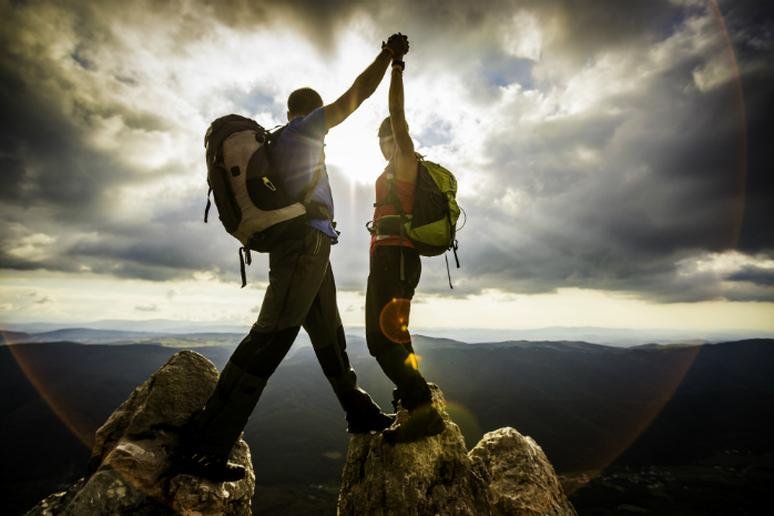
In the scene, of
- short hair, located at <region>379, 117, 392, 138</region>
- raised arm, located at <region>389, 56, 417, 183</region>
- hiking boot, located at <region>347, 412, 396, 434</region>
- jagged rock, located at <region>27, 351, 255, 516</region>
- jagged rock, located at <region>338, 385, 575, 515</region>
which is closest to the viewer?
jagged rock, located at <region>27, 351, 255, 516</region>

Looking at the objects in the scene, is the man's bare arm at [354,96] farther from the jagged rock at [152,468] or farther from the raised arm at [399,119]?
the jagged rock at [152,468]

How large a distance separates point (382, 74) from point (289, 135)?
109 cm

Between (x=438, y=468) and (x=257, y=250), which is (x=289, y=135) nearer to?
(x=257, y=250)

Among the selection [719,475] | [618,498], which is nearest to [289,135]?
[618,498]

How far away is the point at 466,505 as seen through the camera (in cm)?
408

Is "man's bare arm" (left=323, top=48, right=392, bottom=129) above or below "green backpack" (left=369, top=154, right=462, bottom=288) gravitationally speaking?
above

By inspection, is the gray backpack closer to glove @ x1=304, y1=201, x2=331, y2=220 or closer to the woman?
glove @ x1=304, y1=201, x2=331, y2=220

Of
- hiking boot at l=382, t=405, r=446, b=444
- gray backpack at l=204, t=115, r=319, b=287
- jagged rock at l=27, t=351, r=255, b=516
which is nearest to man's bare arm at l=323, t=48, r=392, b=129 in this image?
gray backpack at l=204, t=115, r=319, b=287

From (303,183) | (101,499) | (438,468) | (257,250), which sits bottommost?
(438,468)

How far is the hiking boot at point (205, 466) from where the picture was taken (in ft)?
11.0

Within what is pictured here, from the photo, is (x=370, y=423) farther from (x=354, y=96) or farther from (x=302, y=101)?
(x=302, y=101)

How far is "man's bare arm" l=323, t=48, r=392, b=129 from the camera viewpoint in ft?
11.3

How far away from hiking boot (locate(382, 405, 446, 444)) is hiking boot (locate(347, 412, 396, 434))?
0.30 metres

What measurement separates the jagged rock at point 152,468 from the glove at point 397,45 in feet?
14.6
